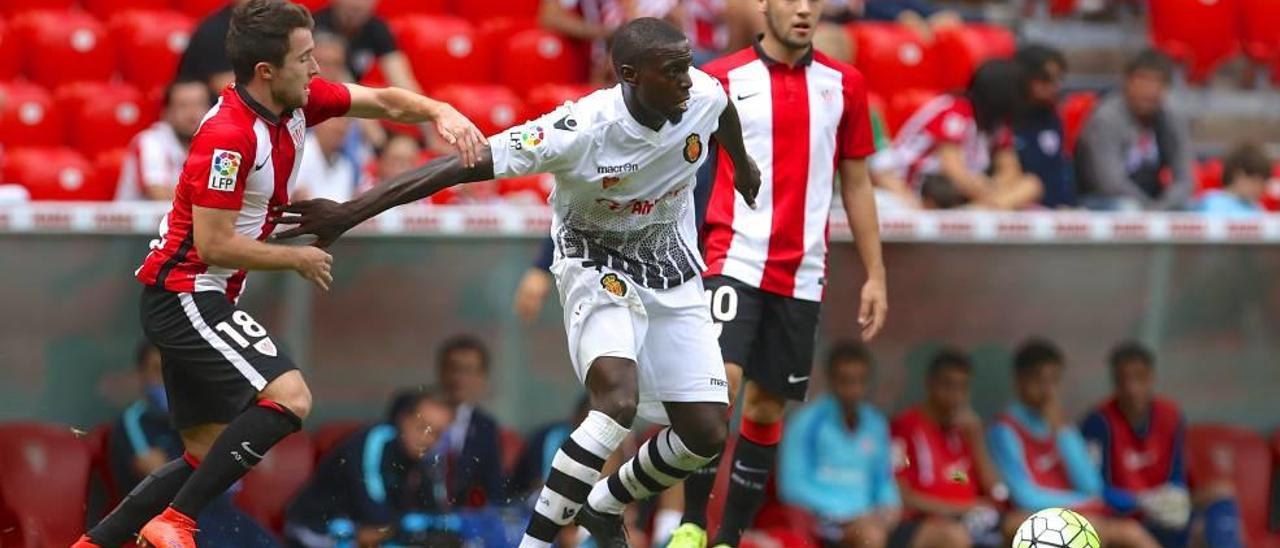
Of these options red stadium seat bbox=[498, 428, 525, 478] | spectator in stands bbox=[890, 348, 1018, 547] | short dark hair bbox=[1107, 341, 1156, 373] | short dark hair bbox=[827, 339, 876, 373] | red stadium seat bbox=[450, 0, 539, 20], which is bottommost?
spectator in stands bbox=[890, 348, 1018, 547]

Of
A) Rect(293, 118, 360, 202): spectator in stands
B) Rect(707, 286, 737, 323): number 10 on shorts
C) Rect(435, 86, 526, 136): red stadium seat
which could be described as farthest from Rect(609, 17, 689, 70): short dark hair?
Rect(435, 86, 526, 136): red stadium seat

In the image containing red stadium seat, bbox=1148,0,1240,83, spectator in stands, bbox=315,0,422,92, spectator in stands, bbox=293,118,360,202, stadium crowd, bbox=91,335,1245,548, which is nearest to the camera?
stadium crowd, bbox=91,335,1245,548

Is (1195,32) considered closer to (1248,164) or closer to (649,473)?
(1248,164)

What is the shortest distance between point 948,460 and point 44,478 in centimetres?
470

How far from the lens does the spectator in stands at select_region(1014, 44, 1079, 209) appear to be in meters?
11.8

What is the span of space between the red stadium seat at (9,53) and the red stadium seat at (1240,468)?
7068 millimetres

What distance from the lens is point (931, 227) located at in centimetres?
1130

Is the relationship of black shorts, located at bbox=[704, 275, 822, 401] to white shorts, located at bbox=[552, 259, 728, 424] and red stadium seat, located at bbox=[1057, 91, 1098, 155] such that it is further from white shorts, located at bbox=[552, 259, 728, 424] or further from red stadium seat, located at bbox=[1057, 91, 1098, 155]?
red stadium seat, located at bbox=[1057, 91, 1098, 155]

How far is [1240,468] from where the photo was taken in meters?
12.8

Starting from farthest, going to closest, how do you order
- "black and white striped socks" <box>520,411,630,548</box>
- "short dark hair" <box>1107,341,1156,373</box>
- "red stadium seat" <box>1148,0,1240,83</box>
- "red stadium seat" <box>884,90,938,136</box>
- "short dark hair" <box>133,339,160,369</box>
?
"red stadium seat" <box>1148,0,1240,83</box> → "red stadium seat" <box>884,90,938,136</box> → "short dark hair" <box>1107,341,1156,373</box> → "short dark hair" <box>133,339,160,369</box> → "black and white striped socks" <box>520,411,630,548</box>

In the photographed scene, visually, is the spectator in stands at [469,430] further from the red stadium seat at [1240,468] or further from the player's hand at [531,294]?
the red stadium seat at [1240,468]

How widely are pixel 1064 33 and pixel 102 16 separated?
6425mm

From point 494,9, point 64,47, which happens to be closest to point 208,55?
point 64,47

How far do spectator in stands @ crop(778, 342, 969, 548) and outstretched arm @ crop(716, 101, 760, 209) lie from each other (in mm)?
3587
